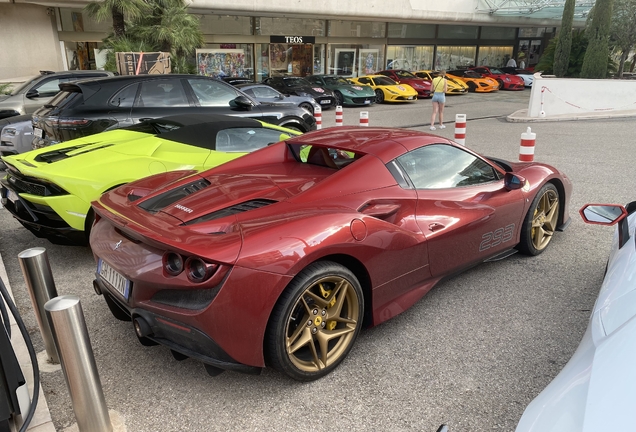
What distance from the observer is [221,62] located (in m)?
23.9

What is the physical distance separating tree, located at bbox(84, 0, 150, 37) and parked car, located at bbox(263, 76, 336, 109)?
5.31 meters

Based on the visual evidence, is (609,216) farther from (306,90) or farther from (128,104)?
(306,90)

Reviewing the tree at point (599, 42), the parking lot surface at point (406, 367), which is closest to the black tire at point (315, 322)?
the parking lot surface at point (406, 367)

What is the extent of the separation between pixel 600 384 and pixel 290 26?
88.8 ft

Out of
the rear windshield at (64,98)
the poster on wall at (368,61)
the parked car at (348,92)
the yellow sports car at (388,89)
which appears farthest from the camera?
the poster on wall at (368,61)

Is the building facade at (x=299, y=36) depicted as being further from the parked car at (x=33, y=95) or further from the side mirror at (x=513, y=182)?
the side mirror at (x=513, y=182)

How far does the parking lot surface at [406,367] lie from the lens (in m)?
2.63

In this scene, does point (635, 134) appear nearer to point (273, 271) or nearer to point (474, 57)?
point (273, 271)

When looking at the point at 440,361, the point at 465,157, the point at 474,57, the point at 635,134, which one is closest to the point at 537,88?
the point at 635,134

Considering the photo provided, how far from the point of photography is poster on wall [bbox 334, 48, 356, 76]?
28567mm

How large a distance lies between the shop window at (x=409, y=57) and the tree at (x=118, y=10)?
59.7ft

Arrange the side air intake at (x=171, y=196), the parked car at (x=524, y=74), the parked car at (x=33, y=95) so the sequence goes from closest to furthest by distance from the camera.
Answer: the side air intake at (x=171, y=196)
the parked car at (x=33, y=95)
the parked car at (x=524, y=74)

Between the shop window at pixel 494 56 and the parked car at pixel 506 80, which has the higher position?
the shop window at pixel 494 56

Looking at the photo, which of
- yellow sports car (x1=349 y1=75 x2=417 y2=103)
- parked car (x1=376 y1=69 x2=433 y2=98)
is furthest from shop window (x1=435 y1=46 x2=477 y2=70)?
yellow sports car (x1=349 y1=75 x2=417 y2=103)
